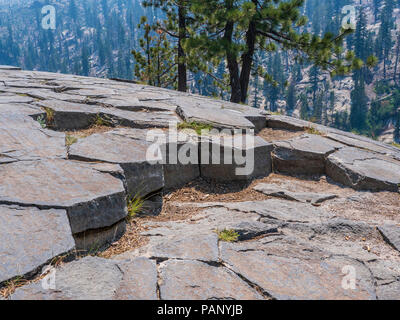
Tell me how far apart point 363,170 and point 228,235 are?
1816mm

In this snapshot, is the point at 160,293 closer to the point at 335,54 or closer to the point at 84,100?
the point at 84,100

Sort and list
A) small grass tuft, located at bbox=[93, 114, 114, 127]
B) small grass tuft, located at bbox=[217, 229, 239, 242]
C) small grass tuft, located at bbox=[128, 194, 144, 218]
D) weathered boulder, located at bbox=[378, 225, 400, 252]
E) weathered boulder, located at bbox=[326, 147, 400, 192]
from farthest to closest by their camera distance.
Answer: small grass tuft, located at bbox=[93, 114, 114, 127]
weathered boulder, located at bbox=[326, 147, 400, 192]
small grass tuft, located at bbox=[128, 194, 144, 218]
weathered boulder, located at bbox=[378, 225, 400, 252]
small grass tuft, located at bbox=[217, 229, 239, 242]

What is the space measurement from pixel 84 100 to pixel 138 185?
2070 millimetres

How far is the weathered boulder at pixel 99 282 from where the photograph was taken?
1354 millimetres

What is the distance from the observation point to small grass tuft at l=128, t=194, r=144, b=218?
90.0 inches

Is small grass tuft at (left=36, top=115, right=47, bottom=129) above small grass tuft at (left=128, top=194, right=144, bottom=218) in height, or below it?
above

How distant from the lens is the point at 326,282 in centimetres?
163

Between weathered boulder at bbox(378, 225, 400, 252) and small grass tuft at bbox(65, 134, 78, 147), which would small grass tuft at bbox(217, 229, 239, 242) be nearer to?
weathered boulder at bbox(378, 225, 400, 252)

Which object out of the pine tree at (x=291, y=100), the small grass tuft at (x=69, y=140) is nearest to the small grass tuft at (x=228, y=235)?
the small grass tuft at (x=69, y=140)

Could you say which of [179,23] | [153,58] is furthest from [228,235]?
[153,58]

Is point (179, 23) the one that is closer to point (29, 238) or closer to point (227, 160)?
point (227, 160)

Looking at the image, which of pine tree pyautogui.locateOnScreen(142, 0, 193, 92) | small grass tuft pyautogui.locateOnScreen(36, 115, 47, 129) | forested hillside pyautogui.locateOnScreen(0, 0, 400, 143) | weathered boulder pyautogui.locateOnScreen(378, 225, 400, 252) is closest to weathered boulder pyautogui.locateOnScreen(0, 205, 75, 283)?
small grass tuft pyautogui.locateOnScreen(36, 115, 47, 129)

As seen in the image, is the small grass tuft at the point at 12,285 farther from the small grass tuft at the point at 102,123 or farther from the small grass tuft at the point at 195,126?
the small grass tuft at the point at 195,126

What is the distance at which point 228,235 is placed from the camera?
79.1 inches
